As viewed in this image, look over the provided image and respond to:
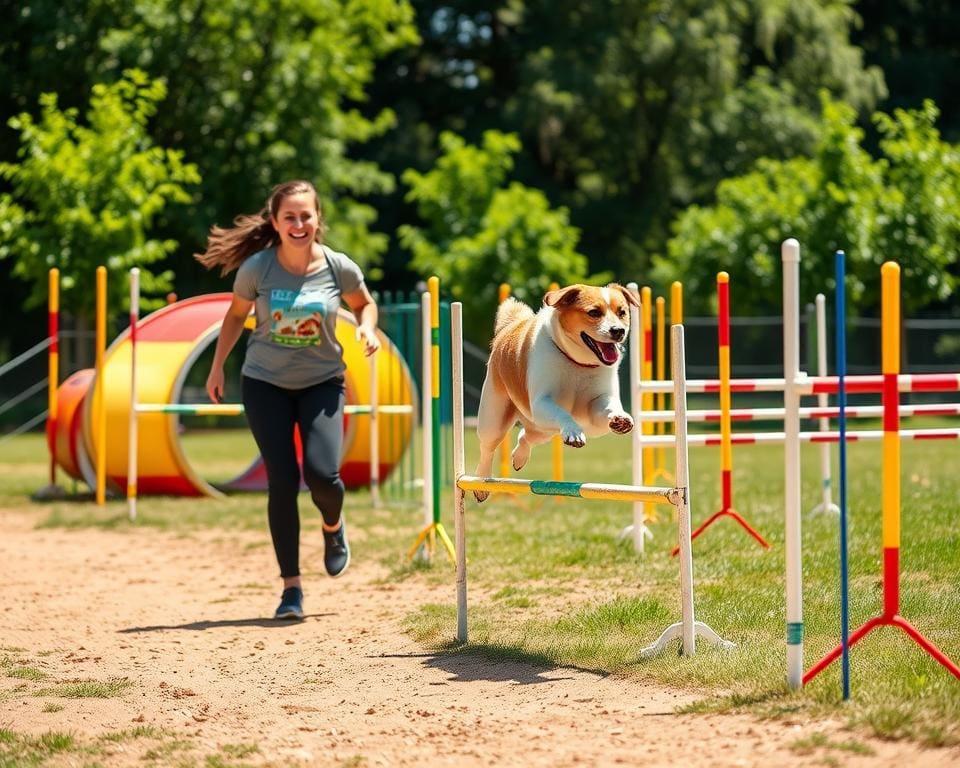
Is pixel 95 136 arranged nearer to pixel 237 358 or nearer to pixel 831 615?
pixel 237 358

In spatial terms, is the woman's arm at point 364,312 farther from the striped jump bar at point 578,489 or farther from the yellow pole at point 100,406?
the yellow pole at point 100,406

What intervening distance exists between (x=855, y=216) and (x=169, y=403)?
52.4ft

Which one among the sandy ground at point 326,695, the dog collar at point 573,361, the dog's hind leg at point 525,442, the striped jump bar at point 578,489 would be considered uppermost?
the dog collar at point 573,361

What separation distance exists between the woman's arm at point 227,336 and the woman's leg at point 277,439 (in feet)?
0.74

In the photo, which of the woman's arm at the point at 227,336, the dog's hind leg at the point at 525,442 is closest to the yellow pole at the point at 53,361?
the woman's arm at the point at 227,336

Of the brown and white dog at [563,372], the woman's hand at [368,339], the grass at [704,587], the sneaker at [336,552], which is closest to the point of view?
the grass at [704,587]

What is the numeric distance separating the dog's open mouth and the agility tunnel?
7.28m

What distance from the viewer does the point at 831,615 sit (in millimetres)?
6707

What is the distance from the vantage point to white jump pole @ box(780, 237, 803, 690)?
16.4 ft

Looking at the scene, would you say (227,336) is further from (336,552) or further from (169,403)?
(169,403)

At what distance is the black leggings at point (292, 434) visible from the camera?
745 centimetres

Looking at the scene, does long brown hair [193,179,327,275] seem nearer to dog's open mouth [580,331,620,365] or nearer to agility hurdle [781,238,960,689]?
dog's open mouth [580,331,620,365]

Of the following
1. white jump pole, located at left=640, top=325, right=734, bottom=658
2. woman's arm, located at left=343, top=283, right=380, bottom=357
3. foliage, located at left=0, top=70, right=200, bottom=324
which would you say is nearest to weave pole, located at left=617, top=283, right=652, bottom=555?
woman's arm, located at left=343, top=283, right=380, bottom=357

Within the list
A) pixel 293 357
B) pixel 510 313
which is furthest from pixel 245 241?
pixel 510 313
